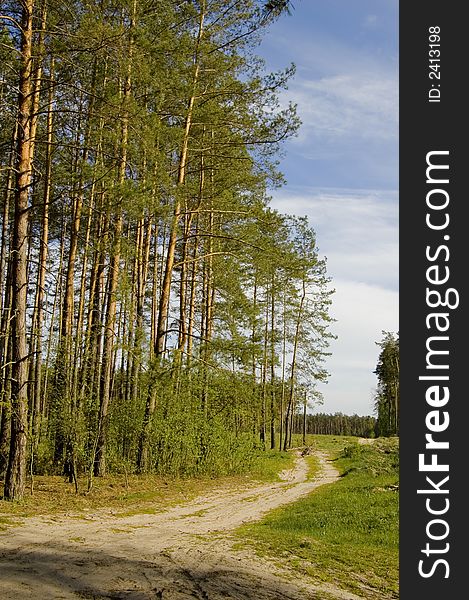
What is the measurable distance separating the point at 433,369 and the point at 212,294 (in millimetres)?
20116

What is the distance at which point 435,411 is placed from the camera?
4352 millimetres

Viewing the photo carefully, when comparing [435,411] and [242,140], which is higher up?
[242,140]

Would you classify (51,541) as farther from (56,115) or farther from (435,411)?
(56,115)

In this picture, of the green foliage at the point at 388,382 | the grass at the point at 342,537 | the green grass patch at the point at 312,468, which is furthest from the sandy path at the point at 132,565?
the green foliage at the point at 388,382

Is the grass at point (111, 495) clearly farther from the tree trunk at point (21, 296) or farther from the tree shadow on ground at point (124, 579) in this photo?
the tree shadow on ground at point (124, 579)

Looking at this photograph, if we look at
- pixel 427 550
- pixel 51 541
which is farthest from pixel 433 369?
pixel 51 541

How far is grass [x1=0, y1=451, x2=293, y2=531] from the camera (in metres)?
11.0

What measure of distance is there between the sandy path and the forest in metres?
3.17

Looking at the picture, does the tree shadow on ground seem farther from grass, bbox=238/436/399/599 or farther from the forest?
the forest

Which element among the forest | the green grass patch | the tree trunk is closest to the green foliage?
the green grass patch

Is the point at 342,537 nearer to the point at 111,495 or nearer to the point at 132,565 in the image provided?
the point at 132,565

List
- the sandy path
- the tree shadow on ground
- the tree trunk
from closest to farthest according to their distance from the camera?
1. the tree shadow on ground
2. the sandy path
3. the tree trunk

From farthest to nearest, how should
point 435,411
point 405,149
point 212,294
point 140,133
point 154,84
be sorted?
point 212,294 → point 154,84 → point 140,133 → point 405,149 → point 435,411

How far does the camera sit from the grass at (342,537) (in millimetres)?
6875
